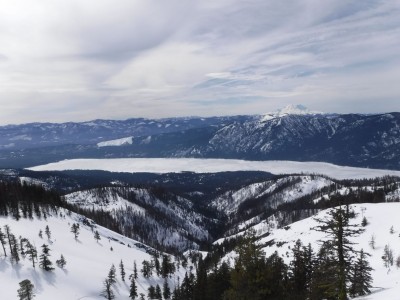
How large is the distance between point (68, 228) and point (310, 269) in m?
143

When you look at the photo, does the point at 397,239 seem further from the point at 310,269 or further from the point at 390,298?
the point at 390,298

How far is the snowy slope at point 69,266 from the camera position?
106375mm

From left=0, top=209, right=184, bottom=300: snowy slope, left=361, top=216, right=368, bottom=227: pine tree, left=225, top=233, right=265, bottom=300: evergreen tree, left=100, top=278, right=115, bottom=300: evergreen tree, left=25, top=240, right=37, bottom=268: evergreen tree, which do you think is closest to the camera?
left=225, top=233, right=265, bottom=300: evergreen tree

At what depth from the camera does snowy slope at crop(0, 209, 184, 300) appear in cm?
10638

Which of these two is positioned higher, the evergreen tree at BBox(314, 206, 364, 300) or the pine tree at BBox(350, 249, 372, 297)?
the evergreen tree at BBox(314, 206, 364, 300)

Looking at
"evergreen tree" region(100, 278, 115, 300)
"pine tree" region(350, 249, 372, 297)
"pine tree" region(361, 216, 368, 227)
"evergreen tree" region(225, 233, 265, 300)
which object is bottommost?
"pine tree" region(361, 216, 368, 227)

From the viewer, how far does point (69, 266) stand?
127125 millimetres

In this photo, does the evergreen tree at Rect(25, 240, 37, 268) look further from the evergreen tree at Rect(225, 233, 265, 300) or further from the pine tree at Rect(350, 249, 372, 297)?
the pine tree at Rect(350, 249, 372, 297)

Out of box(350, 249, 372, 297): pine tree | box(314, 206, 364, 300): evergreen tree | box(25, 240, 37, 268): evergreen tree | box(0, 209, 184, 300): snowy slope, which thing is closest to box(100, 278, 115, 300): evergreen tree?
box(0, 209, 184, 300): snowy slope

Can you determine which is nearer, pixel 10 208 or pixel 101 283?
pixel 101 283

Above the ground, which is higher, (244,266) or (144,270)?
(244,266)

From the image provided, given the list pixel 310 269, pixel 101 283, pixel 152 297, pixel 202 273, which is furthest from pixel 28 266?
pixel 310 269

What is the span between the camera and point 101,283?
12094cm

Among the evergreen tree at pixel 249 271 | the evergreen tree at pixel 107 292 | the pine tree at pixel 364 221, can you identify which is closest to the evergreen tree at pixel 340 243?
the evergreen tree at pixel 249 271
